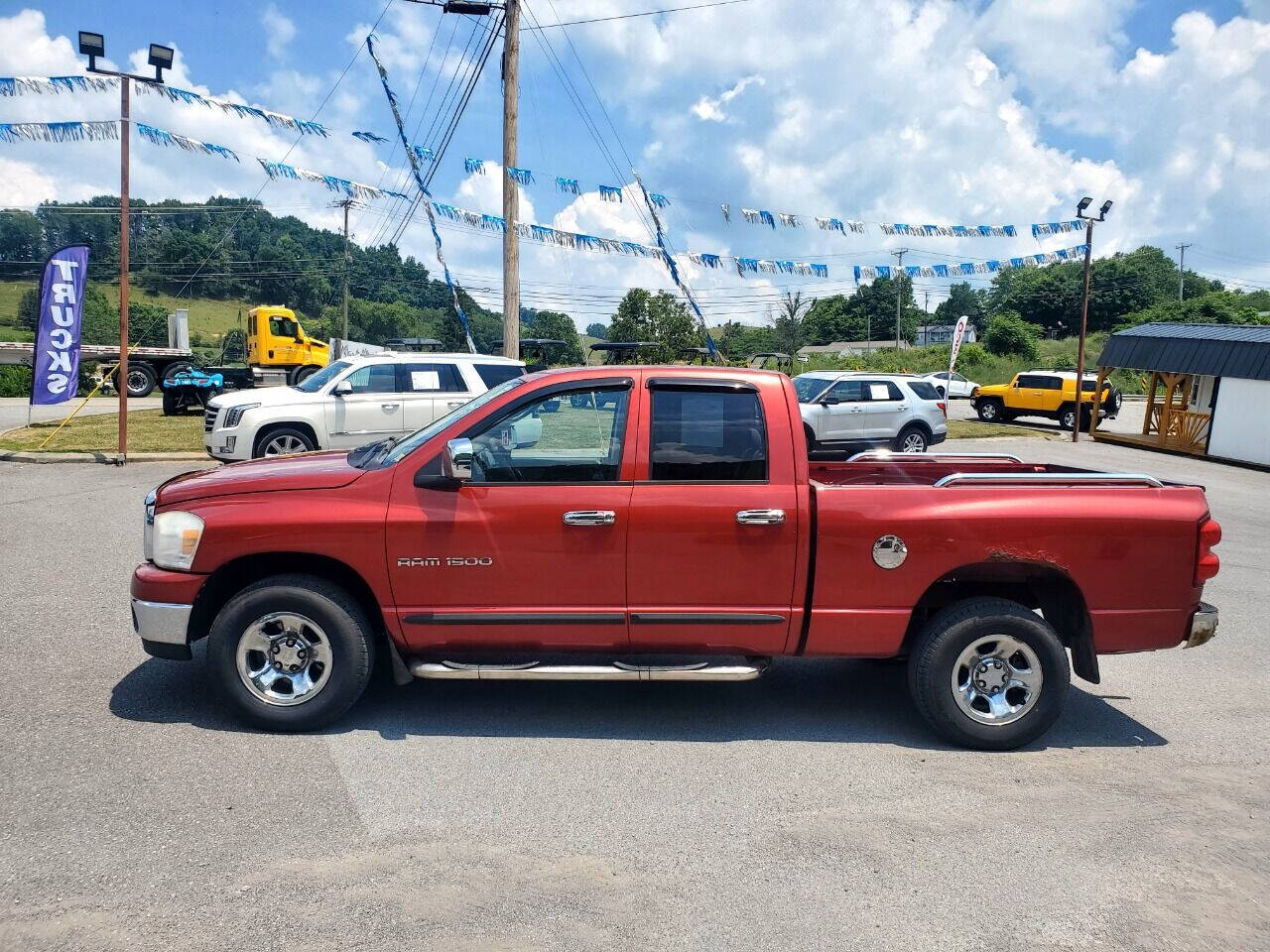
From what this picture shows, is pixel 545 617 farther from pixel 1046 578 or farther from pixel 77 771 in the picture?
pixel 1046 578

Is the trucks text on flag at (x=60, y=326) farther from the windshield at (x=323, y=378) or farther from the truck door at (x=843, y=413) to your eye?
the truck door at (x=843, y=413)

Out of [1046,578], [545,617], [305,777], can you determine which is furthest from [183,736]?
[1046,578]

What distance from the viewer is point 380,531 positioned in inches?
181

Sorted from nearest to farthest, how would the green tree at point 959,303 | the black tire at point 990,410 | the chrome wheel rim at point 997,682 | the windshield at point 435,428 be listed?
1. the chrome wheel rim at point 997,682
2. the windshield at point 435,428
3. the black tire at point 990,410
4. the green tree at point 959,303

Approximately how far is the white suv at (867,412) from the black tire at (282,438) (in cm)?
960

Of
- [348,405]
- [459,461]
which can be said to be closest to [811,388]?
[348,405]

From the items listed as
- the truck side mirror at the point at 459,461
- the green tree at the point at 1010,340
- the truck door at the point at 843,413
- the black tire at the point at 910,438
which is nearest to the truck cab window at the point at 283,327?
the truck door at the point at 843,413

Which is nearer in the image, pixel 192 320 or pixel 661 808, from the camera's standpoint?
pixel 661 808

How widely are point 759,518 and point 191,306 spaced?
87332 mm

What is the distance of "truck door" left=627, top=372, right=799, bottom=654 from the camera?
4.60 m

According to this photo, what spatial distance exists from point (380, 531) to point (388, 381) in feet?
33.6

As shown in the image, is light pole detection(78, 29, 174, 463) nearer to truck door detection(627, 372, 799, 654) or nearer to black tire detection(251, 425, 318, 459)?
black tire detection(251, 425, 318, 459)

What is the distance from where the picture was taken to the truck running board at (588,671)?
4.58 meters

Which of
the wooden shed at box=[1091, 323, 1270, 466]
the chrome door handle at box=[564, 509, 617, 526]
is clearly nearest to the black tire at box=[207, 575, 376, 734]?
the chrome door handle at box=[564, 509, 617, 526]
